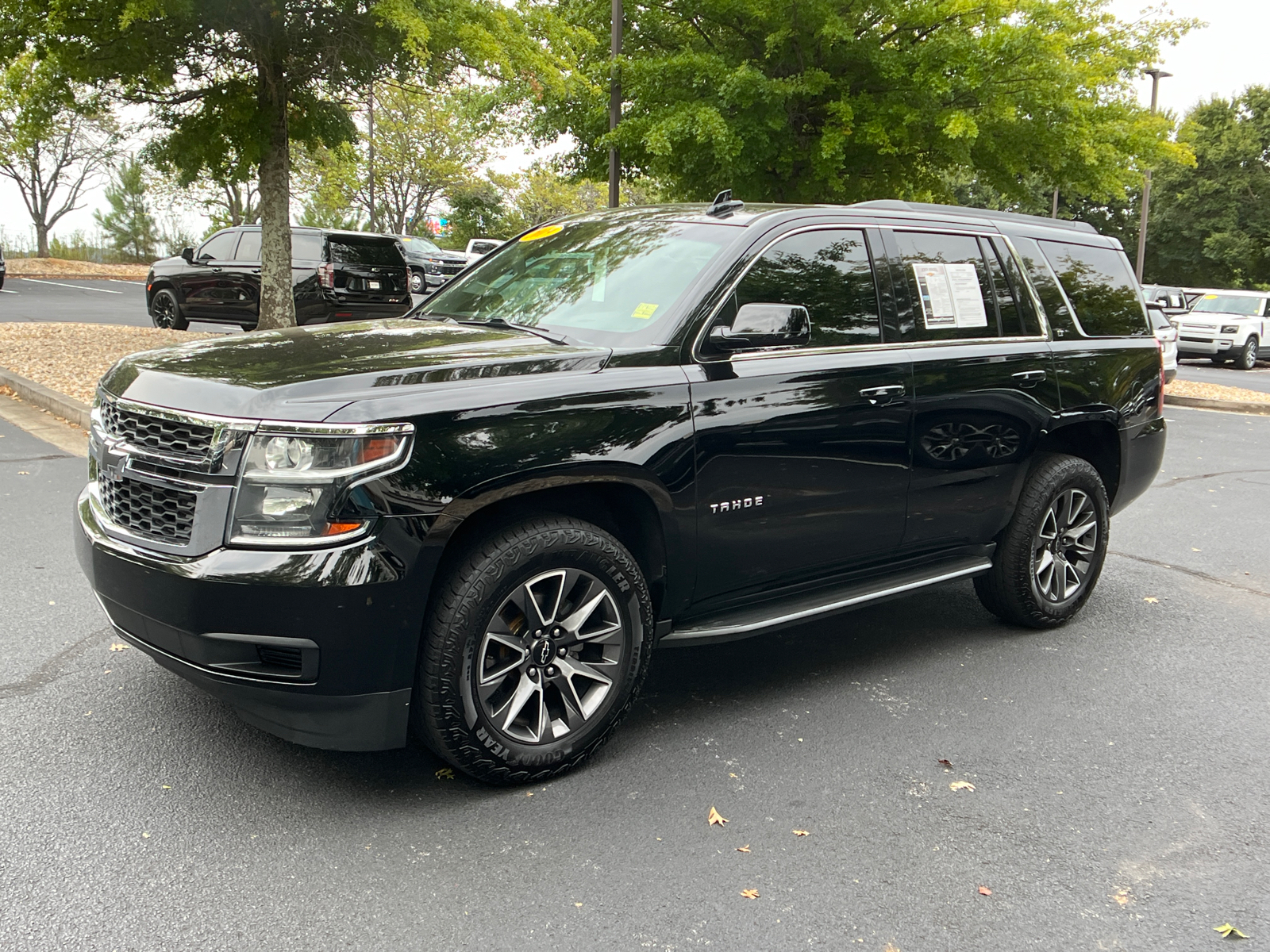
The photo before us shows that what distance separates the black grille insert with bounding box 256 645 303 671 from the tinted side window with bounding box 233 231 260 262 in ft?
49.8

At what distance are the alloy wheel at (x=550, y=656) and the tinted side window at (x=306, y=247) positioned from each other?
548 inches

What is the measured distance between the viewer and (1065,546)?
208 inches

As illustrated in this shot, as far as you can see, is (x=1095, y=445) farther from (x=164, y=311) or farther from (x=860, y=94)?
(x=164, y=311)

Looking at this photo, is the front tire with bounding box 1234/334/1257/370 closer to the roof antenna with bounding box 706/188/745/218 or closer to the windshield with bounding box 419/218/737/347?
the roof antenna with bounding box 706/188/745/218

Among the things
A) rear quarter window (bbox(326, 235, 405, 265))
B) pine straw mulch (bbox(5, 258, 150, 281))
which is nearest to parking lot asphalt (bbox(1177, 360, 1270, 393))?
rear quarter window (bbox(326, 235, 405, 265))

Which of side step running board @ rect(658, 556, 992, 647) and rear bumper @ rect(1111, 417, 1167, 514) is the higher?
rear bumper @ rect(1111, 417, 1167, 514)

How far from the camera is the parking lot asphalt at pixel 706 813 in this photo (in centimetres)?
276

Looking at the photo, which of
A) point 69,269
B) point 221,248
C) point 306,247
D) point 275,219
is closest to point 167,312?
point 221,248

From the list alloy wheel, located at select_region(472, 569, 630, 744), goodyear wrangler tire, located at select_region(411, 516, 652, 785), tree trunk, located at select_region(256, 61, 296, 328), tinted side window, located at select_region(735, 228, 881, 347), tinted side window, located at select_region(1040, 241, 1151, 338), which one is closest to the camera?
goodyear wrangler tire, located at select_region(411, 516, 652, 785)

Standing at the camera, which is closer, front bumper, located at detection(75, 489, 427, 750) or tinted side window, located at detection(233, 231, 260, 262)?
front bumper, located at detection(75, 489, 427, 750)

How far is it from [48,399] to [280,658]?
880 cm

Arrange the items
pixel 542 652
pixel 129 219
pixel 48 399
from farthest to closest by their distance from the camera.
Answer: pixel 129 219
pixel 48 399
pixel 542 652

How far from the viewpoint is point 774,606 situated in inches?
162

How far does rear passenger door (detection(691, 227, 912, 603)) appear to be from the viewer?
3.81 metres
